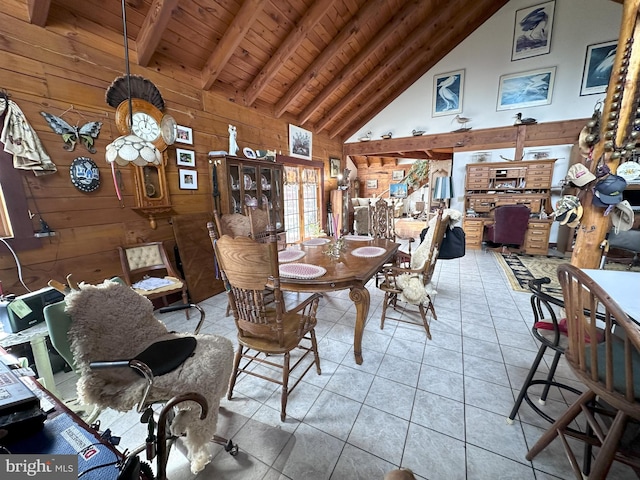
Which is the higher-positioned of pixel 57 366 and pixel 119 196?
pixel 119 196

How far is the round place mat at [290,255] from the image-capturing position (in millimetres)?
2238

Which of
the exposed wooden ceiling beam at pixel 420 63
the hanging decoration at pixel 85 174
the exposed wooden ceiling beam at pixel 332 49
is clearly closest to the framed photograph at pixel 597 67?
the exposed wooden ceiling beam at pixel 420 63

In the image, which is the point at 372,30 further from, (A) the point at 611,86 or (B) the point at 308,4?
(A) the point at 611,86

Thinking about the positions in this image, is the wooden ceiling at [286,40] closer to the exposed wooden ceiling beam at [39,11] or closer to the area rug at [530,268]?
the exposed wooden ceiling beam at [39,11]

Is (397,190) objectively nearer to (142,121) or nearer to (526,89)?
(526,89)

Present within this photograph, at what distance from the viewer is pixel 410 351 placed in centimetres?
209

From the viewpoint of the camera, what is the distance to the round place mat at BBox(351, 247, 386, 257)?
232cm

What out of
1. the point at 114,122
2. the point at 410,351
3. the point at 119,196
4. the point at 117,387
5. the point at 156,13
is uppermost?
the point at 156,13

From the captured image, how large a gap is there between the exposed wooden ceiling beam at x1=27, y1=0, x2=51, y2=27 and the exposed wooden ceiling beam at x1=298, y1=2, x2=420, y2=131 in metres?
3.67

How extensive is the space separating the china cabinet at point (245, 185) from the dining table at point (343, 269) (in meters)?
1.01

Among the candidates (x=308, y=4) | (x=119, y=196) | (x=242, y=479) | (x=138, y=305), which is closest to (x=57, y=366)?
(x=138, y=305)

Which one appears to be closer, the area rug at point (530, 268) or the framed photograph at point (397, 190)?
the area rug at point (530, 268)

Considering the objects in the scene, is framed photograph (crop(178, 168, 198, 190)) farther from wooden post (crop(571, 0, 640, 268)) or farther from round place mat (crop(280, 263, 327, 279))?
wooden post (crop(571, 0, 640, 268))

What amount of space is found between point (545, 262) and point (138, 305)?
5907 mm
